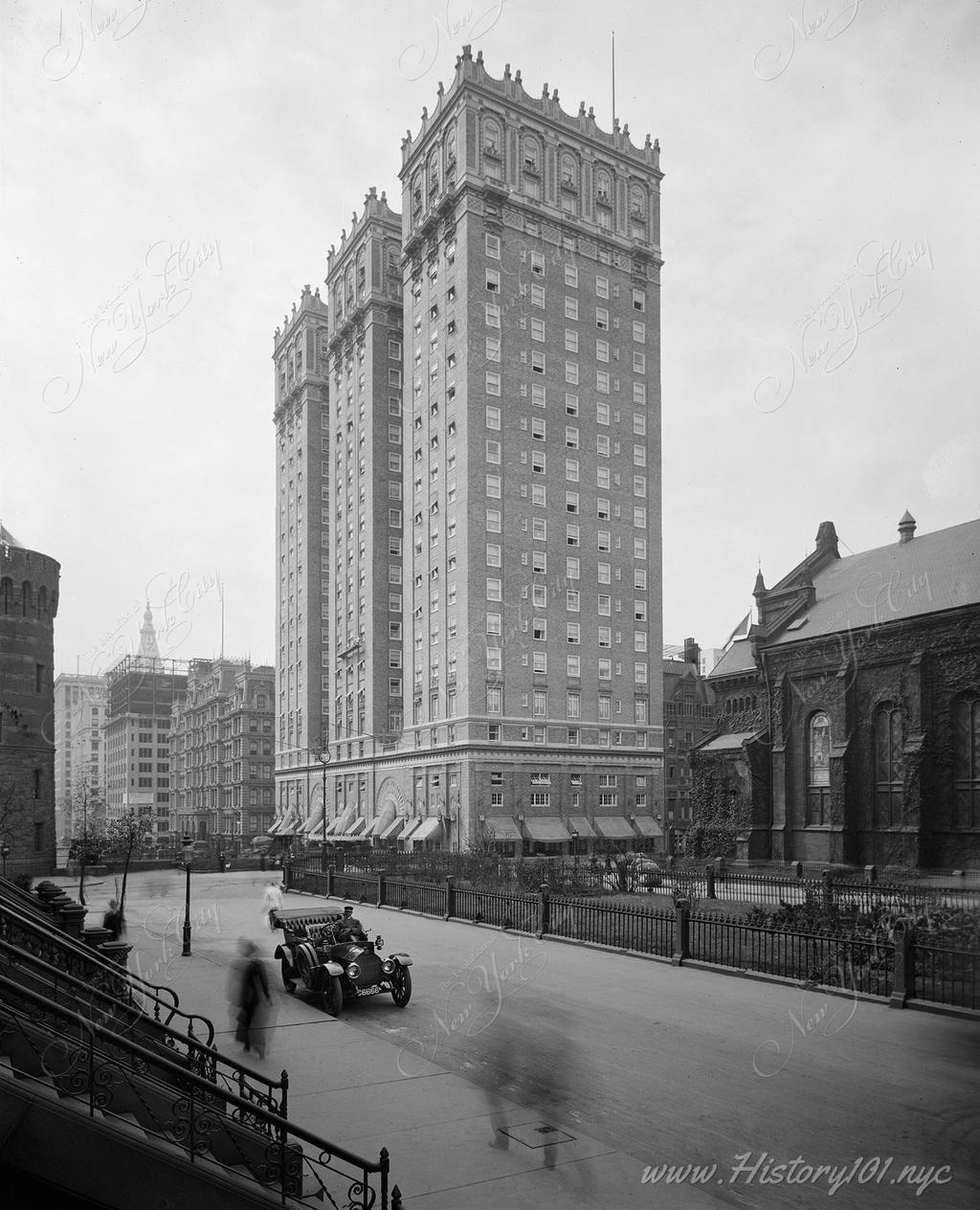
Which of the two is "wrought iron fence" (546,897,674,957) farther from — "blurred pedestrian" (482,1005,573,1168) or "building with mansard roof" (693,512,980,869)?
"building with mansard roof" (693,512,980,869)

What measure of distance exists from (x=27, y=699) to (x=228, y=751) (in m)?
66.4

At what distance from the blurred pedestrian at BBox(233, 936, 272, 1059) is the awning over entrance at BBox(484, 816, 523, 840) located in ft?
156

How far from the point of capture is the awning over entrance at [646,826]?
225 feet

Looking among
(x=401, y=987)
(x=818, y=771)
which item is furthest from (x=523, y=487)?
(x=401, y=987)

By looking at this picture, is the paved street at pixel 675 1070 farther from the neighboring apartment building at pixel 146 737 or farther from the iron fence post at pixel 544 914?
the neighboring apartment building at pixel 146 737

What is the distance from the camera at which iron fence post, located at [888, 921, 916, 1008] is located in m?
16.8

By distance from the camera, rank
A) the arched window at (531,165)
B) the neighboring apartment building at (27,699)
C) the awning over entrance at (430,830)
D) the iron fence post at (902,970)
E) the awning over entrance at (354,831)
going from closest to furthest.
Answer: the iron fence post at (902,970) < the neighboring apartment building at (27,699) < the awning over entrance at (430,830) < the arched window at (531,165) < the awning over entrance at (354,831)

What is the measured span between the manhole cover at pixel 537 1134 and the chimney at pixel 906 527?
48.5 metres

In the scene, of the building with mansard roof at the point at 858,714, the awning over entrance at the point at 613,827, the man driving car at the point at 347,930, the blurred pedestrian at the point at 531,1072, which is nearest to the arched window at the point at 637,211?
the building with mansard roof at the point at 858,714

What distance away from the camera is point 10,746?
51344 millimetres

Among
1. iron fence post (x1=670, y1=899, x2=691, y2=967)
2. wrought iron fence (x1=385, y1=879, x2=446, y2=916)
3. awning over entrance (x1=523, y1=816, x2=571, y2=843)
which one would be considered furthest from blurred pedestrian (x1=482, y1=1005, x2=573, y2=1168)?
awning over entrance (x1=523, y1=816, x2=571, y2=843)

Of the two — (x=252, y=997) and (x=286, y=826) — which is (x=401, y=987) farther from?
(x=286, y=826)

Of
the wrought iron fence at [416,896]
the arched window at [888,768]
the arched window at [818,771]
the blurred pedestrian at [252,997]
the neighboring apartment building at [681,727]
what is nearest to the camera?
the blurred pedestrian at [252,997]

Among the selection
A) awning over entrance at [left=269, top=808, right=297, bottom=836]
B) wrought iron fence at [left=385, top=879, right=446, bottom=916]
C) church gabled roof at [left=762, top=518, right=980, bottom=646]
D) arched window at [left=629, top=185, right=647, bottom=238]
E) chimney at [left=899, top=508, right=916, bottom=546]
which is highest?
arched window at [left=629, top=185, right=647, bottom=238]
